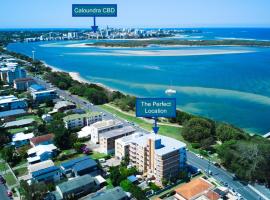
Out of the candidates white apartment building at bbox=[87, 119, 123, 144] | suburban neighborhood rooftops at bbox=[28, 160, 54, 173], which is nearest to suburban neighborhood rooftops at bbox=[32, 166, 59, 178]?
suburban neighborhood rooftops at bbox=[28, 160, 54, 173]

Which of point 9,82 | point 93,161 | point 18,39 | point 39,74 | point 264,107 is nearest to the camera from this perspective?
Answer: point 93,161

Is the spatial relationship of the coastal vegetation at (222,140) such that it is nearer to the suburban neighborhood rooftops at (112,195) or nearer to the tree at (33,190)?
the tree at (33,190)

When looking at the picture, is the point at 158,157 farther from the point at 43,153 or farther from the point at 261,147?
the point at 43,153

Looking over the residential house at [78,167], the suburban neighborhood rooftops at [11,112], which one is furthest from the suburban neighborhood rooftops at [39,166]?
the suburban neighborhood rooftops at [11,112]

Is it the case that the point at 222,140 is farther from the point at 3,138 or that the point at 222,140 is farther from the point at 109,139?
the point at 3,138

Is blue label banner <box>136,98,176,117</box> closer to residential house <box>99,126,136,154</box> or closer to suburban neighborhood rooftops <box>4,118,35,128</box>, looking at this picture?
residential house <box>99,126,136,154</box>

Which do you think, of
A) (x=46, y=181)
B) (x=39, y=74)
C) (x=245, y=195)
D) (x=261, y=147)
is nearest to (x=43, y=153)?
(x=46, y=181)
